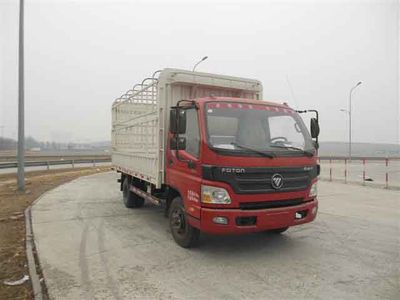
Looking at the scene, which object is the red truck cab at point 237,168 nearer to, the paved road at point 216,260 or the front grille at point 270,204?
the front grille at point 270,204

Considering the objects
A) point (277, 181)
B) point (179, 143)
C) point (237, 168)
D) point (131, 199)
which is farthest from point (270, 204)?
point (131, 199)

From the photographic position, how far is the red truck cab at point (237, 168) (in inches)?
192

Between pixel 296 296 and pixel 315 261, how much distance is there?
1.41 meters

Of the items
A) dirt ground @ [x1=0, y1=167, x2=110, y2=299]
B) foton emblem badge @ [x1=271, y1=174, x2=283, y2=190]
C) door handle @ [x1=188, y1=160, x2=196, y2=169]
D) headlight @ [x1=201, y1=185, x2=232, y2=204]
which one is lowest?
dirt ground @ [x1=0, y1=167, x2=110, y2=299]

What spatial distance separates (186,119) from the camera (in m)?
5.54

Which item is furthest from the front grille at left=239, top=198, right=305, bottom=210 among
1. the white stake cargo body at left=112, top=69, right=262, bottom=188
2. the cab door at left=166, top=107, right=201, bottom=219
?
the white stake cargo body at left=112, top=69, right=262, bottom=188

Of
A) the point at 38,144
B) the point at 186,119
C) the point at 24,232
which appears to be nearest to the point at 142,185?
the point at 24,232

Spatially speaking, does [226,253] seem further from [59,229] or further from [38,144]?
[38,144]

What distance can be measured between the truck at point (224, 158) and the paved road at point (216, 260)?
0.53m

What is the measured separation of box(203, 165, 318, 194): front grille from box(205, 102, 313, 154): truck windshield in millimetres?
305

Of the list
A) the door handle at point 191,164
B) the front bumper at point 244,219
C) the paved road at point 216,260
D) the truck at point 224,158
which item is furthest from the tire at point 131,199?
the front bumper at point 244,219

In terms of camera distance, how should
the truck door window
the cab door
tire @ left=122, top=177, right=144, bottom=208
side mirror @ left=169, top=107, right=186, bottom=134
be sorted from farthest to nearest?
tire @ left=122, top=177, right=144, bottom=208
side mirror @ left=169, top=107, right=186, bottom=134
the truck door window
the cab door

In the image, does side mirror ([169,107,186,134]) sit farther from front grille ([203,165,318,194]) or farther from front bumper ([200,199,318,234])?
Result: front bumper ([200,199,318,234])

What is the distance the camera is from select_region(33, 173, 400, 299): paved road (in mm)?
4105
